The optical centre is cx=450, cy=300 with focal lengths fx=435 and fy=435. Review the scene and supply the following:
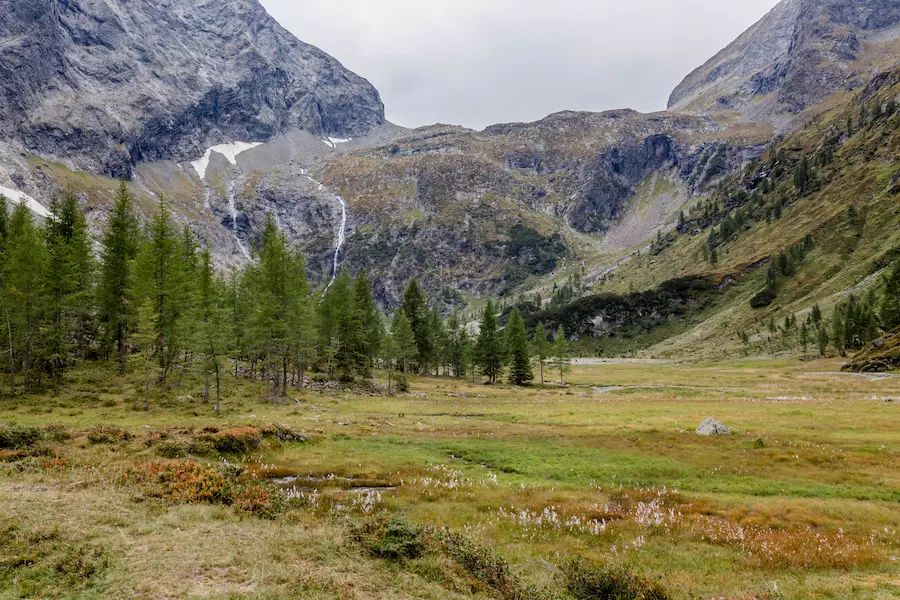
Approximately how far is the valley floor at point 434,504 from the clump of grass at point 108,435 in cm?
12

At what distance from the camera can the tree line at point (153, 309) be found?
36.3 metres

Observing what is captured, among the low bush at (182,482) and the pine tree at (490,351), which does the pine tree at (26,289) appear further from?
the pine tree at (490,351)

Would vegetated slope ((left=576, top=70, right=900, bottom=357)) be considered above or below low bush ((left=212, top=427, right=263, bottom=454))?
above

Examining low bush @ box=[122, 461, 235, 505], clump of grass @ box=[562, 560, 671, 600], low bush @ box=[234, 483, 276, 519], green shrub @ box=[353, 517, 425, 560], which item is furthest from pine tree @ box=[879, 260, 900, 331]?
low bush @ box=[122, 461, 235, 505]

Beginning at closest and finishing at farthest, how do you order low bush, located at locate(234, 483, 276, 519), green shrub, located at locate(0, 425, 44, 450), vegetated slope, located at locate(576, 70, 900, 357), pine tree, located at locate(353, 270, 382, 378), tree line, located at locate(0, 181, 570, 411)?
low bush, located at locate(234, 483, 276, 519)
green shrub, located at locate(0, 425, 44, 450)
tree line, located at locate(0, 181, 570, 411)
pine tree, located at locate(353, 270, 382, 378)
vegetated slope, located at locate(576, 70, 900, 357)

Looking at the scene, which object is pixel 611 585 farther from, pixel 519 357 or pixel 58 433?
pixel 519 357

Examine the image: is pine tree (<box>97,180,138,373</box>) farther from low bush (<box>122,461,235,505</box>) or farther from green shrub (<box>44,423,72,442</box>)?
low bush (<box>122,461,235,505</box>)

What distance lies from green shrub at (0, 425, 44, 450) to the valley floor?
16cm

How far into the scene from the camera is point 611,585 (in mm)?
9953

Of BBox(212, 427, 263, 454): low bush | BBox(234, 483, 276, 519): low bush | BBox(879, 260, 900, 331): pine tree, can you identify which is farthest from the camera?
BBox(879, 260, 900, 331): pine tree

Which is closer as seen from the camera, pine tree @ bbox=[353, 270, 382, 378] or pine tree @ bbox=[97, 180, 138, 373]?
pine tree @ bbox=[97, 180, 138, 373]

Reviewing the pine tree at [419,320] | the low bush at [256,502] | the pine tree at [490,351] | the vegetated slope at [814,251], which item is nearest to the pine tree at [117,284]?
the low bush at [256,502]

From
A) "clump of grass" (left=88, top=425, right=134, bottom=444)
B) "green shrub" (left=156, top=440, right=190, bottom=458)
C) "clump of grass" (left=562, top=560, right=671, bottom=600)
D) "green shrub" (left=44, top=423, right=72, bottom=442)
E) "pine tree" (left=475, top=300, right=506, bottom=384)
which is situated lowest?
"clump of grass" (left=562, top=560, right=671, bottom=600)

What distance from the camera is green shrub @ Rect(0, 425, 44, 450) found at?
18672 millimetres
